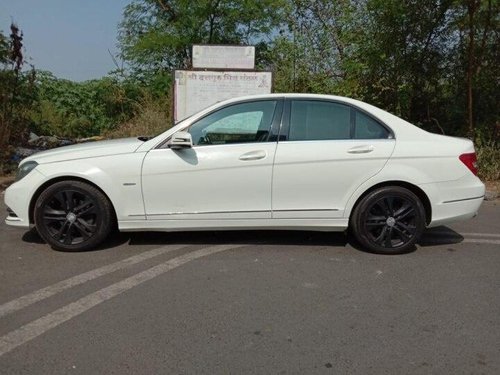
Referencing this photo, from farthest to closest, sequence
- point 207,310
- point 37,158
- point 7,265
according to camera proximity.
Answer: point 37,158 < point 7,265 < point 207,310

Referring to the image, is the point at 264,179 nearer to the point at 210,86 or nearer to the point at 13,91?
the point at 210,86

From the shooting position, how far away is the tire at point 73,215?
4.90 meters

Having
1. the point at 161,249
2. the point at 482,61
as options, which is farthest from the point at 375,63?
the point at 161,249

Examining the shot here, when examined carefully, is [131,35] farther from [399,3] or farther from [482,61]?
[482,61]

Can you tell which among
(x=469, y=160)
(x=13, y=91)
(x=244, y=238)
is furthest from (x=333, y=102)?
(x=13, y=91)

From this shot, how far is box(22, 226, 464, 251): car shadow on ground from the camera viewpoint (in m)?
5.38

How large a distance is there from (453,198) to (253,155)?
194 cm

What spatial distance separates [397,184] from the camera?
5.05 m

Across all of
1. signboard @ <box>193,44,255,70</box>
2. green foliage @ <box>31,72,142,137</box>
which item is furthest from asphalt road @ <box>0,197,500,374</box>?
green foliage @ <box>31,72,142,137</box>

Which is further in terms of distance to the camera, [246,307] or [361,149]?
[361,149]

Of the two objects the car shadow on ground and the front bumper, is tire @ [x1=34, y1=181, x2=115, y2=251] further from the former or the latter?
the car shadow on ground

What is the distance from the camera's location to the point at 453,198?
5.06 metres

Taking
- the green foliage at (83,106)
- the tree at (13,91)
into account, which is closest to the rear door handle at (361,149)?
the tree at (13,91)

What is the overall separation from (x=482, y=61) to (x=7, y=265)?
902 centimetres
